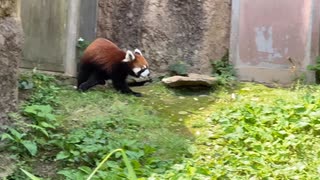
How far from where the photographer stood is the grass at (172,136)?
4.77 meters

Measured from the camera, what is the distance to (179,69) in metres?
8.40

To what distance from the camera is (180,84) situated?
7602 mm

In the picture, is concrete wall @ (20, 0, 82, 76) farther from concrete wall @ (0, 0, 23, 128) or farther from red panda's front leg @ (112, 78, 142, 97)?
concrete wall @ (0, 0, 23, 128)

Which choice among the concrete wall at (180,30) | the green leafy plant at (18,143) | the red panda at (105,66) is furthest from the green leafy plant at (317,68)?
the green leafy plant at (18,143)

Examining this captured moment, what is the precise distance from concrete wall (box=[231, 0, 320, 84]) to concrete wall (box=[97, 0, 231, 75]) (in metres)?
0.23

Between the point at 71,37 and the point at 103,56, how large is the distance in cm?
88

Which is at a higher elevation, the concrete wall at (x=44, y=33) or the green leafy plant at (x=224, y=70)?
the concrete wall at (x=44, y=33)

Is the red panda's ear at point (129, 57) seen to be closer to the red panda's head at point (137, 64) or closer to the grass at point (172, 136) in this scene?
the red panda's head at point (137, 64)

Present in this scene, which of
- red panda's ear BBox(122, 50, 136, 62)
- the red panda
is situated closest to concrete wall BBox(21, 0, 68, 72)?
the red panda

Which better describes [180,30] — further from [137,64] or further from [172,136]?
[172,136]

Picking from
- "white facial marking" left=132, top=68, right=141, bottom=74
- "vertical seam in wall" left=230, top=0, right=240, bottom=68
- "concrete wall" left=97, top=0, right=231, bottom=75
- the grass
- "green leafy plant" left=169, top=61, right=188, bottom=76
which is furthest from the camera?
"concrete wall" left=97, top=0, right=231, bottom=75

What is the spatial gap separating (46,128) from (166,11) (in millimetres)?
3762

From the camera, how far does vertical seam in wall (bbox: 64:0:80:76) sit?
8.08 m

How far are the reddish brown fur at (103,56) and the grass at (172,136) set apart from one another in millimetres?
556
